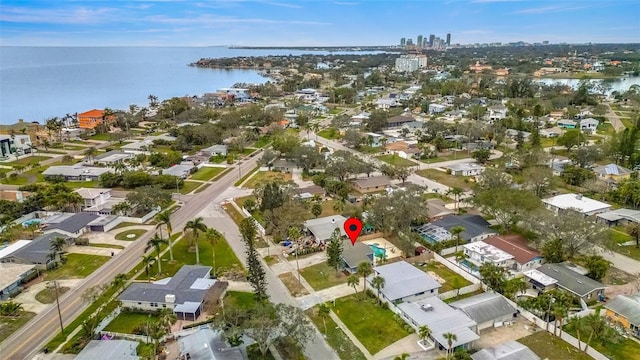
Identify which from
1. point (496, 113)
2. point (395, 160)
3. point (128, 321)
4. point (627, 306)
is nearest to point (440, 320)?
point (627, 306)

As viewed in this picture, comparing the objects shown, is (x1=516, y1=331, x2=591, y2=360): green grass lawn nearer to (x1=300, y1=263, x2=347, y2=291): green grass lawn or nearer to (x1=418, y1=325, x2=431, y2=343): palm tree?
(x1=418, y1=325, x2=431, y2=343): palm tree

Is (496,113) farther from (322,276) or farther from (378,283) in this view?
(378,283)

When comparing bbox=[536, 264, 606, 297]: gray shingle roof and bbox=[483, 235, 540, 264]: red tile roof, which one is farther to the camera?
bbox=[483, 235, 540, 264]: red tile roof

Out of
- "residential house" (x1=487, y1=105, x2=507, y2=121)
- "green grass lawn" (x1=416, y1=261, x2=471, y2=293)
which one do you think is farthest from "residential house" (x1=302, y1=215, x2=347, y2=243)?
"residential house" (x1=487, y1=105, x2=507, y2=121)

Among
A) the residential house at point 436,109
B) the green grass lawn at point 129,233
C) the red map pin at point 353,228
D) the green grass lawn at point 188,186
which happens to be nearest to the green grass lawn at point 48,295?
the green grass lawn at point 129,233

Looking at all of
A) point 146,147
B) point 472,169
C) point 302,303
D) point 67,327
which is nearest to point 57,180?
point 146,147
